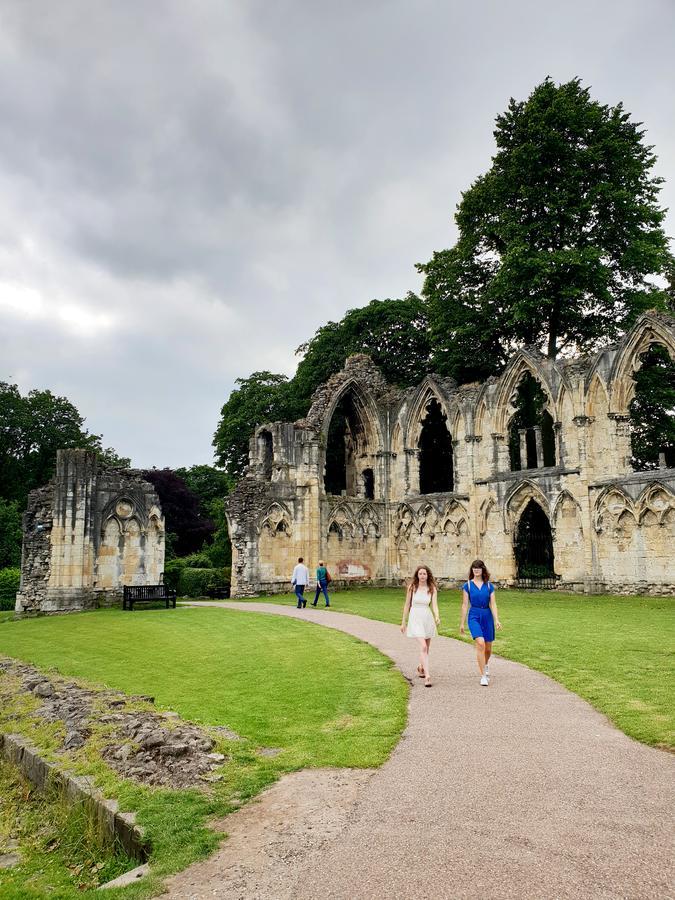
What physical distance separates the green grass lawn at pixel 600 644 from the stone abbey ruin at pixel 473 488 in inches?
97.8

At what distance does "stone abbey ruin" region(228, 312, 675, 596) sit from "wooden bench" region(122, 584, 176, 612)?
4196mm

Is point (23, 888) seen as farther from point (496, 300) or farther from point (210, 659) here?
point (496, 300)

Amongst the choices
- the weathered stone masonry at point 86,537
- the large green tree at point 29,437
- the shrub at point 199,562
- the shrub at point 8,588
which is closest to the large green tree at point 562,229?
the weathered stone masonry at point 86,537

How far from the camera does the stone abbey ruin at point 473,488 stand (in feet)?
70.7

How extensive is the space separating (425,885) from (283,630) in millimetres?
10575

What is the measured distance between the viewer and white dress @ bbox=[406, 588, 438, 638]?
27.0 ft

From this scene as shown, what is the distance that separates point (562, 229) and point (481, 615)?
23786mm

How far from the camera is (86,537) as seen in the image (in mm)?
21469

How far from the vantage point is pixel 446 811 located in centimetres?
423

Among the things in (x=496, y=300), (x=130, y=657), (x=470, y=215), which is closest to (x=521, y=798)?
(x=130, y=657)

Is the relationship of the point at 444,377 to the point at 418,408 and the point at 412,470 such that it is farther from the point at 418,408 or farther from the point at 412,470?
the point at 412,470

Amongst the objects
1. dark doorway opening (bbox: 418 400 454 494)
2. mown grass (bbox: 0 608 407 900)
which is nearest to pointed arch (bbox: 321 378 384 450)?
dark doorway opening (bbox: 418 400 454 494)

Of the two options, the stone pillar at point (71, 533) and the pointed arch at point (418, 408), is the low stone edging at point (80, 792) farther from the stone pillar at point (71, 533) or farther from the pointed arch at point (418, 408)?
the pointed arch at point (418, 408)

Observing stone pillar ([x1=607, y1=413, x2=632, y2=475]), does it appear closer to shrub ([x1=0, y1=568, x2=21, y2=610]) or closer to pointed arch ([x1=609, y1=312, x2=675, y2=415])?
pointed arch ([x1=609, y1=312, x2=675, y2=415])
